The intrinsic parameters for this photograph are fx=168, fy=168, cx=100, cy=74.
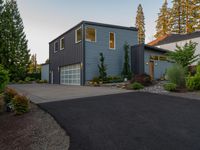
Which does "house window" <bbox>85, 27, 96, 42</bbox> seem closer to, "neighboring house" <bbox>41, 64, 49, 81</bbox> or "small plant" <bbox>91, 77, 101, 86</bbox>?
"small plant" <bbox>91, 77, 101, 86</bbox>

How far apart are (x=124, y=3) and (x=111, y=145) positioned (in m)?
15.8

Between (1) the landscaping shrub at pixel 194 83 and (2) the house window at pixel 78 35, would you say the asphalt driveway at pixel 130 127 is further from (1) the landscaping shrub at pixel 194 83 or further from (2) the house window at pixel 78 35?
(2) the house window at pixel 78 35

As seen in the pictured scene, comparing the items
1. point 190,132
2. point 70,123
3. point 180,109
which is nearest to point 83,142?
point 70,123

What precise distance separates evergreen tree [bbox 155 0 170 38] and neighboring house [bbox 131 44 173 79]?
67.0ft

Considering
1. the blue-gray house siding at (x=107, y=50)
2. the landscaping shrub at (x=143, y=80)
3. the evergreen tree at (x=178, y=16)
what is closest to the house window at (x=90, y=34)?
the blue-gray house siding at (x=107, y=50)

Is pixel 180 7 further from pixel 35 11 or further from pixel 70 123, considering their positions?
pixel 70 123

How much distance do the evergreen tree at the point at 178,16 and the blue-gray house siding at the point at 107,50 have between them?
2125cm

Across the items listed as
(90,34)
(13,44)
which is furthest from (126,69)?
(13,44)

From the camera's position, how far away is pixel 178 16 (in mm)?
33219

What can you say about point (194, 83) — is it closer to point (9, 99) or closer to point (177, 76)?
point (177, 76)

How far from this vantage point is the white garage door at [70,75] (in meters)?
15.5

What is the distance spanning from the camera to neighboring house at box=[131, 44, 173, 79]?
15.5 meters

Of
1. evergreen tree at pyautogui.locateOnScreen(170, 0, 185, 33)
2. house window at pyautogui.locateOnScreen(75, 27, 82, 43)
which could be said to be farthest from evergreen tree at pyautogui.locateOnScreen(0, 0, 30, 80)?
evergreen tree at pyautogui.locateOnScreen(170, 0, 185, 33)

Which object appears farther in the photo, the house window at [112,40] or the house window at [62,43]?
the house window at [62,43]
